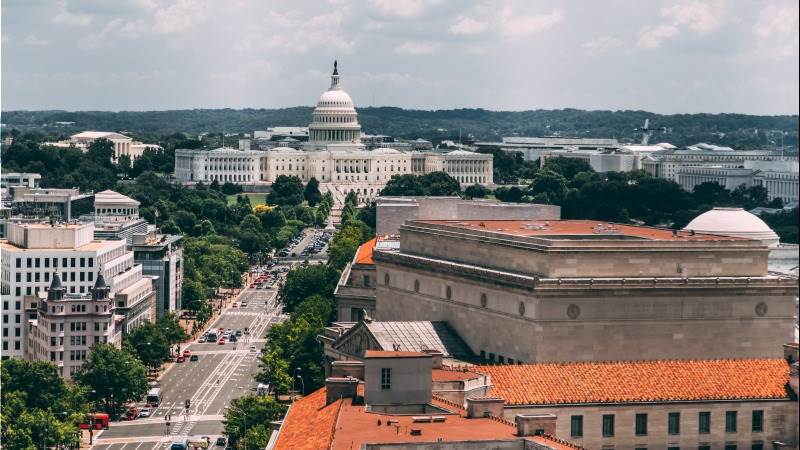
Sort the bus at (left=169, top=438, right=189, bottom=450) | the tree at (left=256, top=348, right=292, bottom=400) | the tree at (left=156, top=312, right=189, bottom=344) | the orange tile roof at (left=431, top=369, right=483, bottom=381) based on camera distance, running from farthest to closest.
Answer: the tree at (left=156, top=312, right=189, bottom=344), the tree at (left=256, top=348, right=292, bottom=400), the bus at (left=169, top=438, right=189, bottom=450), the orange tile roof at (left=431, top=369, right=483, bottom=381)

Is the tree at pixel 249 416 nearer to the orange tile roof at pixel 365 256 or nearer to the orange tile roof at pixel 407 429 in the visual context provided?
the orange tile roof at pixel 365 256

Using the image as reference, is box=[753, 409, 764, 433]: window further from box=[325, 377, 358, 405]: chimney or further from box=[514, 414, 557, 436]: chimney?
box=[514, 414, 557, 436]: chimney

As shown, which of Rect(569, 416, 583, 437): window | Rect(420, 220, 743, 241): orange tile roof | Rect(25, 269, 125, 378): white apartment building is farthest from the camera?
Rect(25, 269, 125, 378): white apartment building

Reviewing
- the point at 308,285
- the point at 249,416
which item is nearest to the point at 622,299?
the point at 249,416

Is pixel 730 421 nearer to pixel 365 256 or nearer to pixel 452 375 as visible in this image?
pixel 452 375

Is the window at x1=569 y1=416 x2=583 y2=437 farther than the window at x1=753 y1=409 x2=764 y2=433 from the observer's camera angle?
No

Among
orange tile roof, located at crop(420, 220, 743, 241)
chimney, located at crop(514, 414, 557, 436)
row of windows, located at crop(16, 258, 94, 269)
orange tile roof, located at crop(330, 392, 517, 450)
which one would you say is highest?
orange tile roof, located at crop(420, 220, 743, 241)

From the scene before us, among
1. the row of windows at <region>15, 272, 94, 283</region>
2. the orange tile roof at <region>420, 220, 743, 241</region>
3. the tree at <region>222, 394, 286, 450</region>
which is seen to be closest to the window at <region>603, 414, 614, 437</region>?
the orange tile roof at <region>420, 220, 743, 241</region>
